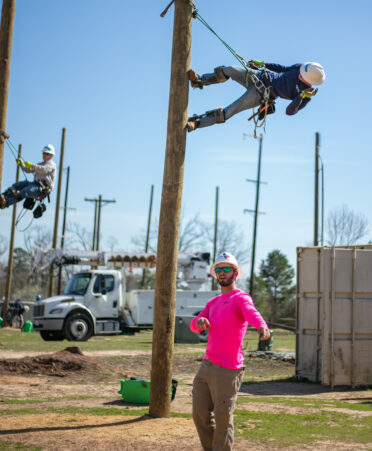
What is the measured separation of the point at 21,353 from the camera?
62.1 feet

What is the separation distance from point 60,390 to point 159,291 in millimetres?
4585

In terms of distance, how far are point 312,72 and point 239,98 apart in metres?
1.11

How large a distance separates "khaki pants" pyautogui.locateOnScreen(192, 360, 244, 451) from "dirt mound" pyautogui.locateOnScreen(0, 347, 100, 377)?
8.46m

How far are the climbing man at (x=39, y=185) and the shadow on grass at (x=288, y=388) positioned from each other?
17.7 feet

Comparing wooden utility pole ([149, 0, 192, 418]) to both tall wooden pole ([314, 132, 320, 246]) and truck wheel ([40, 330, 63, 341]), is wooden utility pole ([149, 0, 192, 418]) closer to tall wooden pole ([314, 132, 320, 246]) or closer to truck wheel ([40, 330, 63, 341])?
truck wheel ([40, 330, 63, 341])

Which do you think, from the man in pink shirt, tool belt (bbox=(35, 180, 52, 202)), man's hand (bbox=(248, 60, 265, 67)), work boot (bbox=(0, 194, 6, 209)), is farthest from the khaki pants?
tool belt (bbox=(35, 180, 52, 202))

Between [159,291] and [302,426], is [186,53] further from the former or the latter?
[302,426]

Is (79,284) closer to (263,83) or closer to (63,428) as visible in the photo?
(263,83)

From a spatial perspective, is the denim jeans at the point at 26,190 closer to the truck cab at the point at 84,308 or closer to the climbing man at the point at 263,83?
the climbing man at the point at 263,83

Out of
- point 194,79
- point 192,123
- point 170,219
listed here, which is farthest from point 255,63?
point 170,219

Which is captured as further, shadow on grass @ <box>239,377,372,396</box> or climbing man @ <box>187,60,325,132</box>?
shadow on grass @ <box>239,377,372,396</box>

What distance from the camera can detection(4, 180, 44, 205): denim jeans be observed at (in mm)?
11734

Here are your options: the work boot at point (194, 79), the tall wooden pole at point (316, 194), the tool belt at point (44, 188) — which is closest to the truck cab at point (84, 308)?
the tall wooden pole at point (316, 194)

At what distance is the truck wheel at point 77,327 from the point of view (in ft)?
79.0
